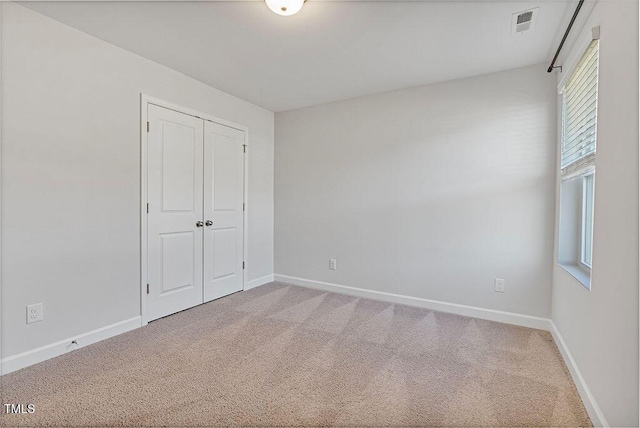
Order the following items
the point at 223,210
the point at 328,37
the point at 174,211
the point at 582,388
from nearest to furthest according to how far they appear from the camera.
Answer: the point at 582,388, the point at 328,37, the point at 174,211, the point at 223,210

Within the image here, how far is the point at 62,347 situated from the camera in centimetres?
223

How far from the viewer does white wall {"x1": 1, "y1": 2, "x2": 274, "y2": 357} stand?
200cm

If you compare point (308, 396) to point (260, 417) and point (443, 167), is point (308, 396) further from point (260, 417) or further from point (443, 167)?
point (443, 167)

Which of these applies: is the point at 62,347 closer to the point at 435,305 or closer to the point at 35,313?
the point at 35,313

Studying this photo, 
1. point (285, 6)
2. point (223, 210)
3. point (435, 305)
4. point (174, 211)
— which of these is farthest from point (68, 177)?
point (435, 305)

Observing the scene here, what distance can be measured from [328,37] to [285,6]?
1.79ft

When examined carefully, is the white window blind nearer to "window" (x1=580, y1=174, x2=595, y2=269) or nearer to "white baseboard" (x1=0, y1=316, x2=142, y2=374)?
"window" (x1=580, y1=174, x2=595, y2=269)

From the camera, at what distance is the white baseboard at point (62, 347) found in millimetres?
1988

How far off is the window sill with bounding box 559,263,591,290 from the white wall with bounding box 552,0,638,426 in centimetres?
9

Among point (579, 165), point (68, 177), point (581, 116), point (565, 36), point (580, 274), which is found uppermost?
point (565, 36)

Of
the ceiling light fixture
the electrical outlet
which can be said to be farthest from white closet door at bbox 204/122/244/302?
the ceiling light fixture

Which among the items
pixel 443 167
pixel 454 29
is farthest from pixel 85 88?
pixel 443 167

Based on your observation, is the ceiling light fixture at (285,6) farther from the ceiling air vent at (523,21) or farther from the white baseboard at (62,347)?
the white baseboard at (62,347)

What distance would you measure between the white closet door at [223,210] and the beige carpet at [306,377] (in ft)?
2.44
